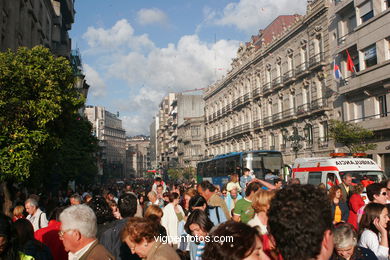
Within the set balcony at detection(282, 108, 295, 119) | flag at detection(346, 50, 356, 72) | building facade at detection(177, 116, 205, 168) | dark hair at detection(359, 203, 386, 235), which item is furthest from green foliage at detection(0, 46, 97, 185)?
building facade at detection(177, 116, 205, 168)

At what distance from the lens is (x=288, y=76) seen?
38.8m

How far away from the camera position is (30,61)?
43.0 ft

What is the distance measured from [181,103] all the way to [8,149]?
8550 centimetres

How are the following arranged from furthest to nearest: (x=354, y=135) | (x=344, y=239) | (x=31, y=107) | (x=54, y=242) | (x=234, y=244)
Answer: (x=354, y=135) → (x=31, y=107) → (x=54, y=242) → (x=344, y=239) → (x=234, y=244)

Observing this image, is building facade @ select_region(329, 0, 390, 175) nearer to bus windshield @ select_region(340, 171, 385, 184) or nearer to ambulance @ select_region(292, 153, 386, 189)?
ambulance @ select_region(292, 153, 386, 189)

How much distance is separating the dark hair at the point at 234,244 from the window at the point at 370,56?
25960 mm

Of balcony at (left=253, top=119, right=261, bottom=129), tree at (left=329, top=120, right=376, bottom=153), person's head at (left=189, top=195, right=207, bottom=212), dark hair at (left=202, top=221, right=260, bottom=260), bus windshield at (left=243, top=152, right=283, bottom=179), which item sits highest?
balcony at (left=253, top=119, right=261, bottom=129)

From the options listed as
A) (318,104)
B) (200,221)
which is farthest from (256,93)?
(200,221)

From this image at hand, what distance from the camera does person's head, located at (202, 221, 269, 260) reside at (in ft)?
8.77

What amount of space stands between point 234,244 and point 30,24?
27106mm

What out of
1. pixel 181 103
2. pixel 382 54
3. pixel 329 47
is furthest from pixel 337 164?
pixel 181 103

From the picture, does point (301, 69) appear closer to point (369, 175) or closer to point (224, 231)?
point (369, 175)

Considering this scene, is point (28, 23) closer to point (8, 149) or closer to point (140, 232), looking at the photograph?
point (8, 149)

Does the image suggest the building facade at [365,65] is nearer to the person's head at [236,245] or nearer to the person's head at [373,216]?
the person's head at [373,216]
